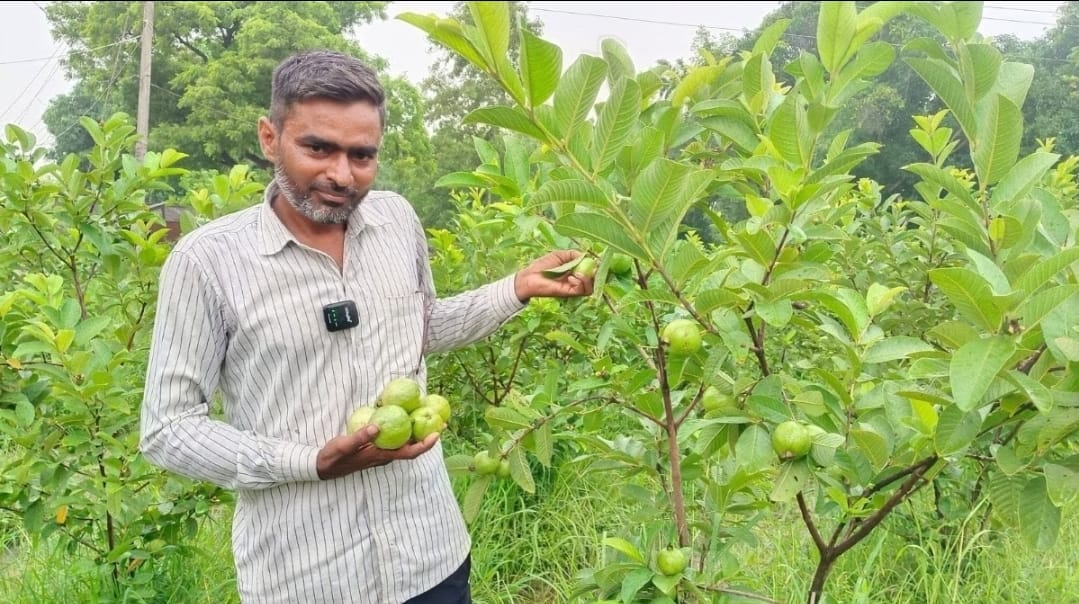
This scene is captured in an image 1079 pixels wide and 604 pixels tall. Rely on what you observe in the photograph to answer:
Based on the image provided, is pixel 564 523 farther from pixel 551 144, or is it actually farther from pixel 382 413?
pixel 551 144

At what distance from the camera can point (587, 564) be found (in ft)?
8.04

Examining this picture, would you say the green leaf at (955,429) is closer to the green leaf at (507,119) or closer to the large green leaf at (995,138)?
the large green leaf at (995,138)

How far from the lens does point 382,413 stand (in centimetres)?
122

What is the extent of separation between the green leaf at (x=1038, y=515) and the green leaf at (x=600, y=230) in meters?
0.54

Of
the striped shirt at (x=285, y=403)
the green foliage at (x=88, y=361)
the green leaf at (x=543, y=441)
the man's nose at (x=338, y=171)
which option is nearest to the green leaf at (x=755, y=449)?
the green leaf at (x=543, y=441)

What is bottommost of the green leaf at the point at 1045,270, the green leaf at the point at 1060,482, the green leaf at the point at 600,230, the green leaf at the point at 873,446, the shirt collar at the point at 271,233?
the green leaf at the point at 873,446

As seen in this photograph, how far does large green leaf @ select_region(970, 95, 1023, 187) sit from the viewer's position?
2.83 feet

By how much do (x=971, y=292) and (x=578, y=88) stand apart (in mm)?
449

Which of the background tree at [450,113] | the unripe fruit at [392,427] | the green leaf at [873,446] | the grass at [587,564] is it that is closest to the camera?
the green leaf at [873,446]

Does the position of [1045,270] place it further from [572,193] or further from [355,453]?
[355,453]

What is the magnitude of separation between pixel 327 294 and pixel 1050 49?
3017 millimetres

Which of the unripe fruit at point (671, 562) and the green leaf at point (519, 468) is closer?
the unripe fruit at point (671, 562)

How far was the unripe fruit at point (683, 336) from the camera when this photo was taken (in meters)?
1.03

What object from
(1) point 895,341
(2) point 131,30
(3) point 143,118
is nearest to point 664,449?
(1) point 895,341
